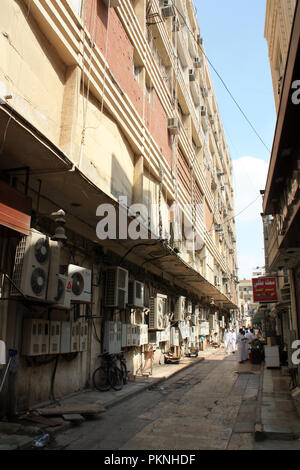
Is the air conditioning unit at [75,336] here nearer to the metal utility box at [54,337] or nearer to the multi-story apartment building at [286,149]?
the metal utility box at [54,337]

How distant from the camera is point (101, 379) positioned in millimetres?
9773

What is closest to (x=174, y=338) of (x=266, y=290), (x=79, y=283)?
(x=266, y=290)

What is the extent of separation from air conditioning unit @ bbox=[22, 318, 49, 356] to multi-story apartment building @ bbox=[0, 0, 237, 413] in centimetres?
2

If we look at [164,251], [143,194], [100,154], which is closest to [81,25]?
[100,154]

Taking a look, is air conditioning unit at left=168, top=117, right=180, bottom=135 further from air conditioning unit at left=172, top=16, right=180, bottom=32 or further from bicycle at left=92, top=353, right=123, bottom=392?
bicycle at left=92, top=353, right=123, bottom=392

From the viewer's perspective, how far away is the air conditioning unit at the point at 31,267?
5945mm

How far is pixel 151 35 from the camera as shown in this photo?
15570 millimetres

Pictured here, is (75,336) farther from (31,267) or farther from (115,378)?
(31,267)

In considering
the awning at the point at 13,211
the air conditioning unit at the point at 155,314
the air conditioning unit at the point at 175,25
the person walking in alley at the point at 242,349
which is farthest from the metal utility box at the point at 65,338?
the air conditioning unit at the point at 175,25

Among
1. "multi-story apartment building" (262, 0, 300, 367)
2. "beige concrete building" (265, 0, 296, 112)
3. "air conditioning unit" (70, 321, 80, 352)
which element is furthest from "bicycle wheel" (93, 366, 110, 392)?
"beige concrete building" (265, 0, 296, 112)

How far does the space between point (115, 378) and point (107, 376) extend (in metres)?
0.25
